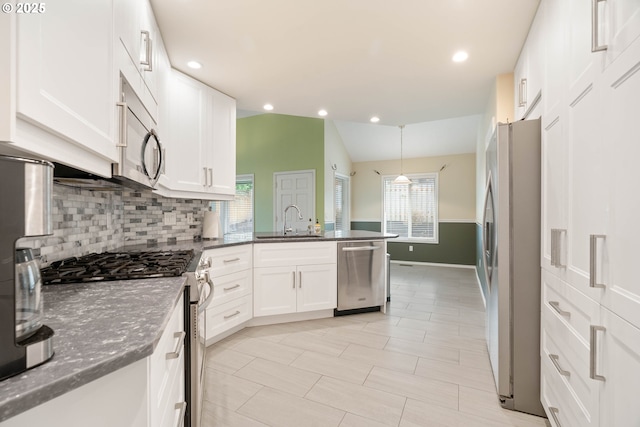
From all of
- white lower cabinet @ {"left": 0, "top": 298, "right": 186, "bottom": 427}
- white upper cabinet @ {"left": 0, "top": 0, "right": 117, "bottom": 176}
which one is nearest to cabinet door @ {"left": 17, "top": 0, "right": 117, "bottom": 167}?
white upper cabinet @ {"left": 0, "top": 0, "right": 117, "bottom": 176}

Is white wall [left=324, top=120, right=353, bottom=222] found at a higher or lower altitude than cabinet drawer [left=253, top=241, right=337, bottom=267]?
higher

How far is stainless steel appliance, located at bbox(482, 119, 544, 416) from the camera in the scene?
5.60 feet

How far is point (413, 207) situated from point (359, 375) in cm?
546

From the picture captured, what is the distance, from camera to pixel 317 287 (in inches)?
124

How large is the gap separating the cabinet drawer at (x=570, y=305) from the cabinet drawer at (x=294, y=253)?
1.94m

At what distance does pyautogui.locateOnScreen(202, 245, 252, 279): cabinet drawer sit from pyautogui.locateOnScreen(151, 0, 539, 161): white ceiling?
1.65 m

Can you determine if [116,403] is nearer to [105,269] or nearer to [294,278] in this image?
[105,269]

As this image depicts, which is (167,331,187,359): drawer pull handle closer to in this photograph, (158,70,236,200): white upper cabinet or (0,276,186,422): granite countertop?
(0,276,186,422): granite countertop

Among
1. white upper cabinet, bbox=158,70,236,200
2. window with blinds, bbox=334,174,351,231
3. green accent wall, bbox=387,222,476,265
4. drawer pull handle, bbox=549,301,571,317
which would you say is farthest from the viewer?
window with blinds, bbox=334,174,351,231

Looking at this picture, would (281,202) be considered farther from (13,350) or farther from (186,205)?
(13,350)

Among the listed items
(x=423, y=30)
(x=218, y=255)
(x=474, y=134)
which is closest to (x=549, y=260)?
(x=423, y=30)

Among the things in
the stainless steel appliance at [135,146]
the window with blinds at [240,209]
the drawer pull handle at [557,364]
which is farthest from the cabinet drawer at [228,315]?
the window with blinds at [240,209]

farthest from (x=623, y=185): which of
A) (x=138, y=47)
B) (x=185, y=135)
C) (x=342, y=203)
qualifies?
(x=342, y=203)

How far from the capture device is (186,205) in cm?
304
